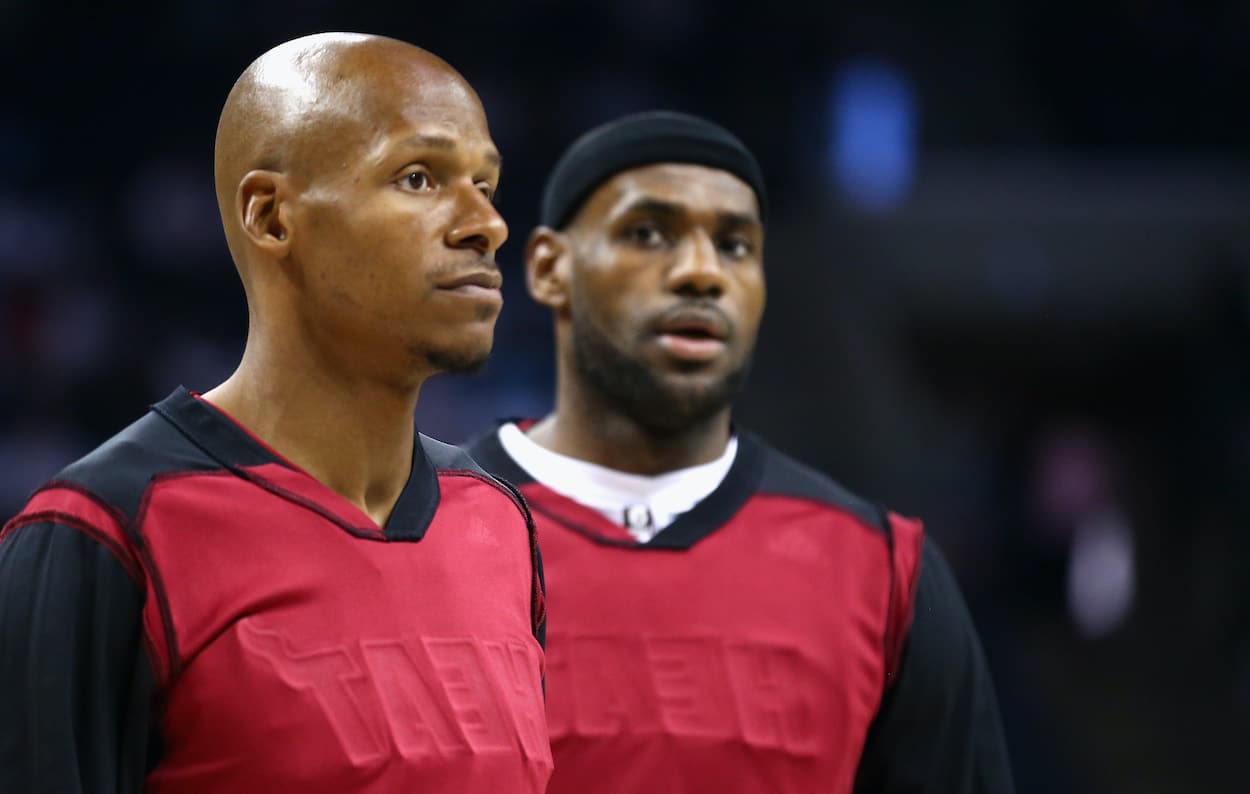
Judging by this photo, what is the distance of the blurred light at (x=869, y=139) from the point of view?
31.5ft

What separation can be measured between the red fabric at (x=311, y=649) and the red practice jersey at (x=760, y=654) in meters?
0.72

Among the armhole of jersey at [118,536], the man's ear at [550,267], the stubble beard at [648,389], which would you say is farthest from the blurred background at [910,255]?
the armhole of jersey at [118,536]

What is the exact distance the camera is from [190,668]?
195 centimetres

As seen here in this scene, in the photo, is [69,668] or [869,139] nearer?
[69,668]

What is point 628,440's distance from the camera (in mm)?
3299

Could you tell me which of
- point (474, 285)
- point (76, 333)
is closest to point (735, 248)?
point (474, 285)

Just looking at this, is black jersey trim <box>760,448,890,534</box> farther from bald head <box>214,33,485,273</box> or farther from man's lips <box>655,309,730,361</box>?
bald head <box>214,33,485,273</box>

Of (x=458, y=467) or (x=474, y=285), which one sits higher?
(x=474, y=285)

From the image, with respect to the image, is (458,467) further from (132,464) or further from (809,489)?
(809,489)

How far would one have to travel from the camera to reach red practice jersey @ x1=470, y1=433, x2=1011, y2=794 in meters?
2.93

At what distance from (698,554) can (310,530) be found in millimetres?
1167

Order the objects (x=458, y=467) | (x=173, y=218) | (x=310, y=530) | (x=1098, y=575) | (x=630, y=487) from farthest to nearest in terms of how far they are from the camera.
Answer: (x=1098, y=575), (x=173, y=218), (x=630, y=487), (x=458, y=467), (x=310, y=530)

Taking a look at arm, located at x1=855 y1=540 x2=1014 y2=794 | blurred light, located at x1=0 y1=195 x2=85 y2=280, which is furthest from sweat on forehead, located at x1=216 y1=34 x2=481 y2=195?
blurred light, located at x1=0 y1=195 x2=85 y2=280

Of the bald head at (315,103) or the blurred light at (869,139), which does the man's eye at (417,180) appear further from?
the blurred light at (869,139)
